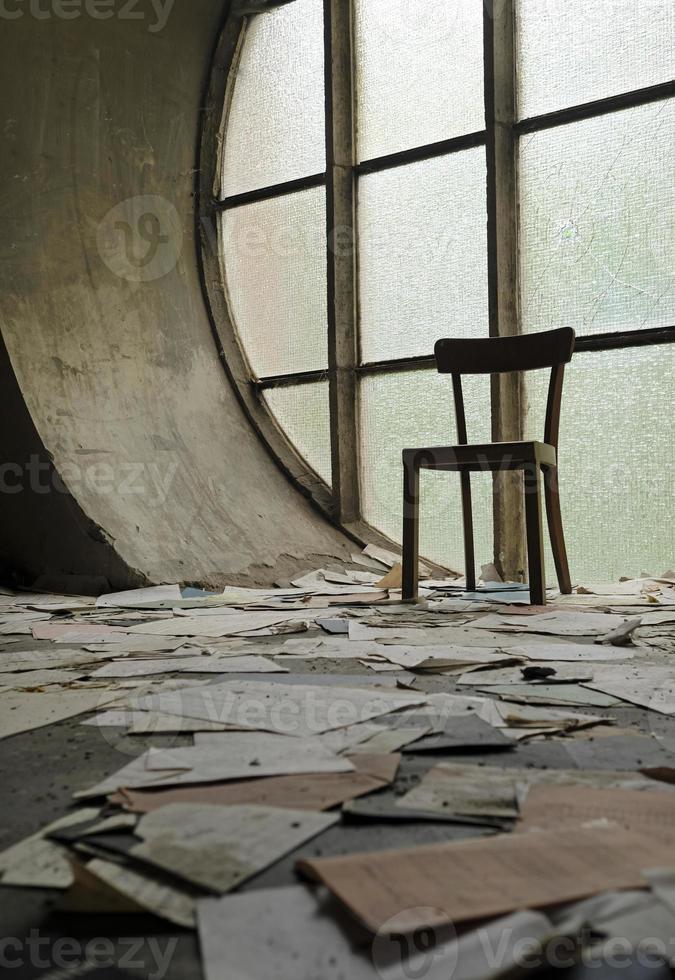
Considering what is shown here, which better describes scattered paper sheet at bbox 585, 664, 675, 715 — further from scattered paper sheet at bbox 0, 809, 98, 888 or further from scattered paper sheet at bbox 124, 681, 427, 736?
scattered paper sheet at bbox 0, 809, 98, 888

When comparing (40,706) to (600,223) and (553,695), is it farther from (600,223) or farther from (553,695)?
(600,223)

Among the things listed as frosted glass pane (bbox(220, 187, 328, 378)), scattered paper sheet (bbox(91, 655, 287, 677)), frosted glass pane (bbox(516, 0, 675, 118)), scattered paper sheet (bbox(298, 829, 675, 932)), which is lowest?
scattered paper sheet (bbox(91, 655, 287, 677))

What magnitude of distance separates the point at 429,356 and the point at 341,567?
1090 millimetres

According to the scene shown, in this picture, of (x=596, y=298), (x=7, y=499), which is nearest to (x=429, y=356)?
(x=596, y=298)

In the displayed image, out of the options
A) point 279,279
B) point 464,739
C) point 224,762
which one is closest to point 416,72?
point 279,279

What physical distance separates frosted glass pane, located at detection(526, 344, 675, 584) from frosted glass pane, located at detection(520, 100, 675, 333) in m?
0.19

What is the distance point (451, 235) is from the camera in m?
4.31

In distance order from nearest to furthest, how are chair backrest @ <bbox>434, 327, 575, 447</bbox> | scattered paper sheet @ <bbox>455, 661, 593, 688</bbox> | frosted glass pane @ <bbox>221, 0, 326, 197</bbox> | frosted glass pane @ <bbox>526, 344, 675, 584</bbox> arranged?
scattered paper sheet @ <bbox>455, 661, 593, 688</bbox>
chair backrest @ <bbox>434, 327, 575, 447</bbox>
frosted glass pane @ <bbox>526, 344, 675, 584</bbox>
frosted glass pane @ <bbox>221, 0, 326, 197</bbox>

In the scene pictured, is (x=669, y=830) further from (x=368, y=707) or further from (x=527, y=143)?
(x=527, y=143)

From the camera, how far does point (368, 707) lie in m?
1.55

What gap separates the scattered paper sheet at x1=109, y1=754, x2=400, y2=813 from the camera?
3.44ft

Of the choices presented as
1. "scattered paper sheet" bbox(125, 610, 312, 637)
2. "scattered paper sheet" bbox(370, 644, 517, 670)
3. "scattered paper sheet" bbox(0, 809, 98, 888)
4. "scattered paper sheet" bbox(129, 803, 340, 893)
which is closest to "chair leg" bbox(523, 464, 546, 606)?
"scattered paper sheet" bbox(125, 610, 312, 637)

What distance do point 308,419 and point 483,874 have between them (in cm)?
412

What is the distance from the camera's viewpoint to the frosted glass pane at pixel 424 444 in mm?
4258
